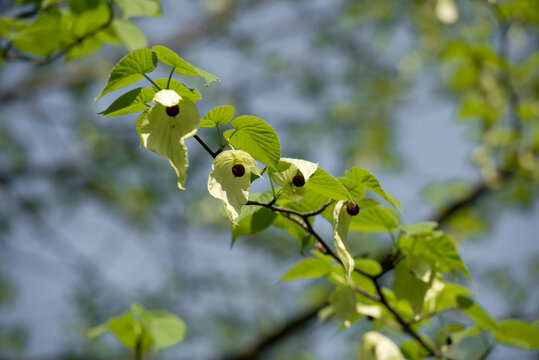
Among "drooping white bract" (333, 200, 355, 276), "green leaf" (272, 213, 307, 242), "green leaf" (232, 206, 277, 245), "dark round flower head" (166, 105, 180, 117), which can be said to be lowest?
"green leaf" (272, 213, 307, 242)

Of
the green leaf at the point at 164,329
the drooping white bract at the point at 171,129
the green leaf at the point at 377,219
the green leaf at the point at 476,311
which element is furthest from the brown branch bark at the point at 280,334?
A: the drooping white bract at the point at 171,129

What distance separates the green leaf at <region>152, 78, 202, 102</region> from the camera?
454 millimetres

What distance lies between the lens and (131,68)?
458 mm

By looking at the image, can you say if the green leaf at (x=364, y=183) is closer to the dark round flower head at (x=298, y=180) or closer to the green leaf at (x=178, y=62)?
the dark round flower head at (x=298, y=180)

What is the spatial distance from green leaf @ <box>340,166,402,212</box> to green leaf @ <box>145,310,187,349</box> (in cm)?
49

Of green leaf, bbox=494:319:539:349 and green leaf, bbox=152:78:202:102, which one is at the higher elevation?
green leaf, bbox=152:78:202:102

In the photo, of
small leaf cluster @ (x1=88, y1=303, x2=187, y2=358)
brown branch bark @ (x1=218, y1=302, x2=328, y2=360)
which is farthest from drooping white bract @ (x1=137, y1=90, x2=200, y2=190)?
brown branch bark @ (x1=218, y1=302, x2=328, y2=360)

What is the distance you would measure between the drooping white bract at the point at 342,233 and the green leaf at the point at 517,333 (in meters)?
0.39

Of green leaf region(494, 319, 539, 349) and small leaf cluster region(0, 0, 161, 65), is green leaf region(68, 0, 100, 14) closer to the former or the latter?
small leaf cluster region(0, 0, 161, 65)

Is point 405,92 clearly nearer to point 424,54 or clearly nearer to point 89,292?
point 424,54

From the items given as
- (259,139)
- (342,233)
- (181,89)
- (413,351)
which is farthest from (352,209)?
(413,351)

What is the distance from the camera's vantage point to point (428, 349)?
68 centimetres

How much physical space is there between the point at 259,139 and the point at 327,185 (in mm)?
92

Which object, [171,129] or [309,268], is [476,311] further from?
[171,129]
